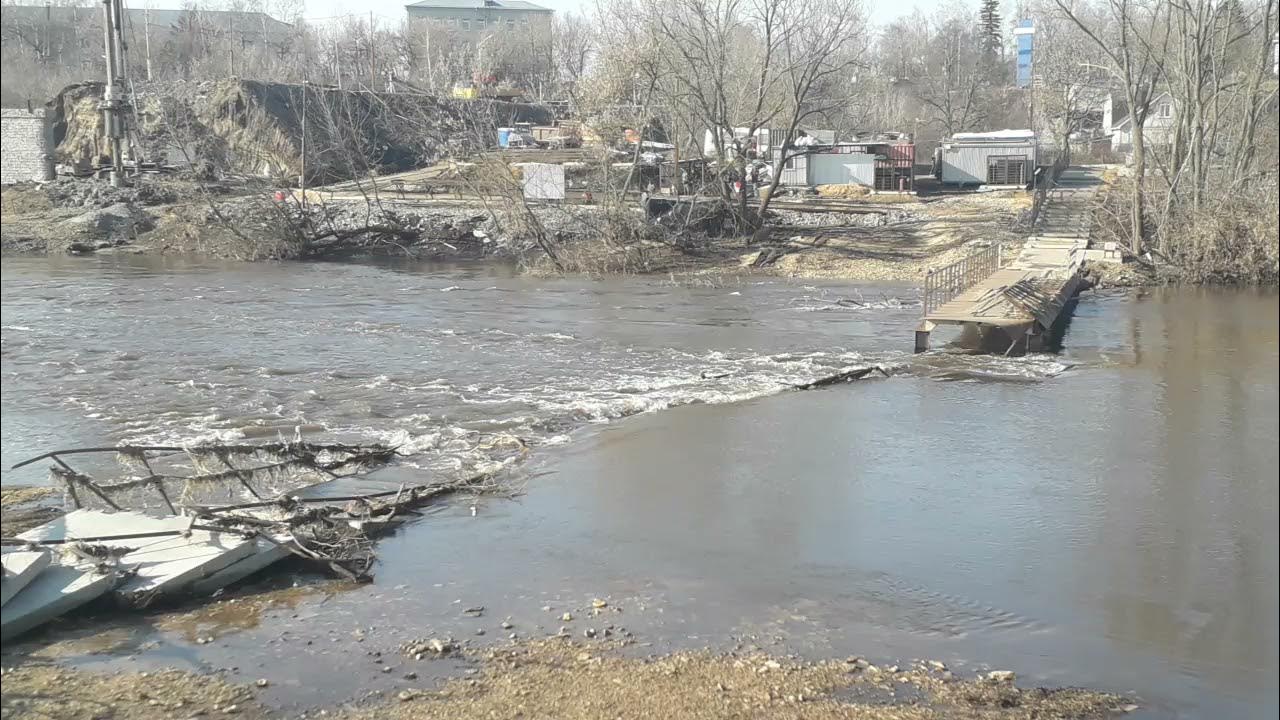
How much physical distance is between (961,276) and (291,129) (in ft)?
124

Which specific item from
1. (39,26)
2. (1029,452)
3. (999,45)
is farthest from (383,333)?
(999,45)

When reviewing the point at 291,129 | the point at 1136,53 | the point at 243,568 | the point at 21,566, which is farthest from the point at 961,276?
the point at 291,129

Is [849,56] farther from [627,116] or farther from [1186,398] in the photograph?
[1186,398]

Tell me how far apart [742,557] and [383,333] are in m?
16.9

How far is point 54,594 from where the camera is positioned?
874 cm

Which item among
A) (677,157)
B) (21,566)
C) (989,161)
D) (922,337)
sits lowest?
(21,566)

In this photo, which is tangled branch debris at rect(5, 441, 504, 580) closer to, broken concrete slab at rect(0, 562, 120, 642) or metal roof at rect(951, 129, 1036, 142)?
broken concrete slab at rect(0, 562, 120, 642)

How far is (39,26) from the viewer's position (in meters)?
5.78

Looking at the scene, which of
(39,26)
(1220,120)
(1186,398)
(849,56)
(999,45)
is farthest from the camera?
(999,45)

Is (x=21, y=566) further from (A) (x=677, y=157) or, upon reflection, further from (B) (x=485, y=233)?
(A) (x=677, y=157)

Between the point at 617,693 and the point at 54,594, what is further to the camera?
the point at 54,594

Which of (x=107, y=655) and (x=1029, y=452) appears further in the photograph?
(x=1029, y=452)

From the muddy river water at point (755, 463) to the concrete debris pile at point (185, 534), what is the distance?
1.68ft

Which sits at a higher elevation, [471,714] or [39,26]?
[39,26]
